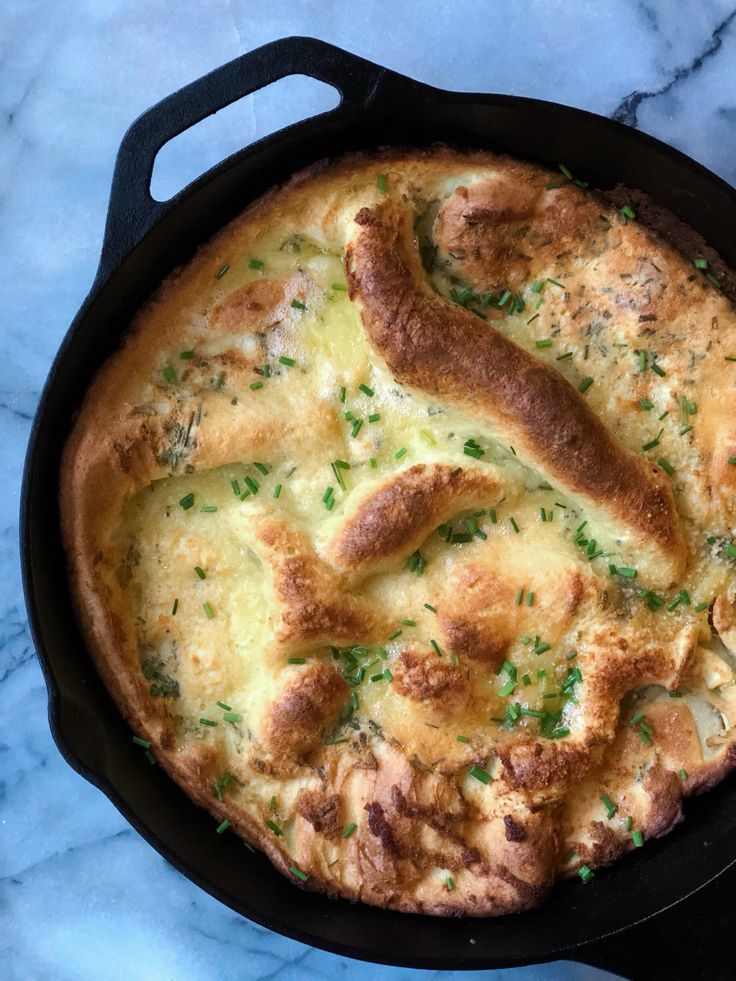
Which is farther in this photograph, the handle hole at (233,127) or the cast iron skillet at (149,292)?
the handle hole at (233,127)

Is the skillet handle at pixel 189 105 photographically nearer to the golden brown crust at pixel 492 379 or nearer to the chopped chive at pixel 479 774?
the golden brown crust at pixel 492 379

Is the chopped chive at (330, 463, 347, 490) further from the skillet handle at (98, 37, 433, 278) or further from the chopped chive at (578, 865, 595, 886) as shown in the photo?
the chopped chive at (578, 865, 595, 886)

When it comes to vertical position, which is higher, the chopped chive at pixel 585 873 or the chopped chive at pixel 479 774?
the chopped chive at pixel 479 774

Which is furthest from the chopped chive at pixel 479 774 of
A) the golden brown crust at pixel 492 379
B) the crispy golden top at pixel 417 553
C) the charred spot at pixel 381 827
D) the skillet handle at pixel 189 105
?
the skillet handle at pixel 189 105

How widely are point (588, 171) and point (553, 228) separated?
0.69 ft

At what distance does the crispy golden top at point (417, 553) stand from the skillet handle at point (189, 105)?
0.65 ft

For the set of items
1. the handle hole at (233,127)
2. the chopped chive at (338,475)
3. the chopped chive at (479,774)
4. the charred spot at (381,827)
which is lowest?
the charred spot at (381,827)

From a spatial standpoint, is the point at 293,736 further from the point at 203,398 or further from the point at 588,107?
the point at 588,107

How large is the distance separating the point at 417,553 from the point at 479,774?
0.50 metres

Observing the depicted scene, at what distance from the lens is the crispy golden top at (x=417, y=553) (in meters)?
2.16

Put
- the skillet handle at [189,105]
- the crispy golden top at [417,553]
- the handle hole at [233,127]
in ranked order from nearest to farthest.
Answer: the skillet handle at [189,105] → the crispy golden top at [417,553] → the handle hole at [233,127]

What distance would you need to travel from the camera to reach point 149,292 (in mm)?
2283

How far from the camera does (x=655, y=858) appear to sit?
7.54ft

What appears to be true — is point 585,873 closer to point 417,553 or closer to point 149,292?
point 417,553
